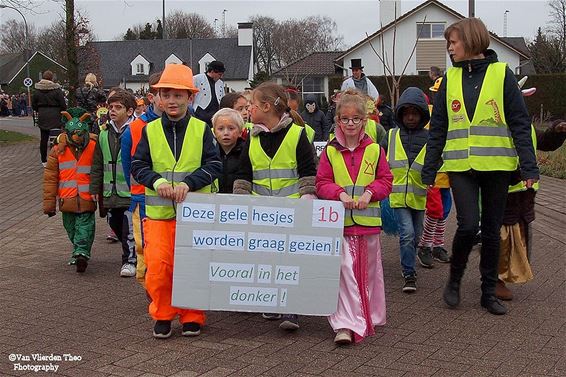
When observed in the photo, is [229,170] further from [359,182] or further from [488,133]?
[488,133]

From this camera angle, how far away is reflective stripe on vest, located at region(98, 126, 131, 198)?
294 inches

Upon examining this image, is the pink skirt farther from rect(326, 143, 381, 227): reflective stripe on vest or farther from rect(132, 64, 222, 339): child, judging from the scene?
rect(132, 64, 222, 339): child

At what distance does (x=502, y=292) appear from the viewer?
6461 millimetres

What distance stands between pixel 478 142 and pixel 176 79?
7.51 feet

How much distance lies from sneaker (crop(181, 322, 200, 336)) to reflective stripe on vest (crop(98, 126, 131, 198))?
2.32 m

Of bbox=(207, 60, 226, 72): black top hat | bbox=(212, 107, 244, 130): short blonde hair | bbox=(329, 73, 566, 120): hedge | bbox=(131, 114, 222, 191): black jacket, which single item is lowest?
bbox=(131, 114, 222, 191): black jacket

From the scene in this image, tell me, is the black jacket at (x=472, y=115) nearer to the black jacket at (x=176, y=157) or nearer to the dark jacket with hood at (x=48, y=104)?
the black jacket at (x=176, y=157)

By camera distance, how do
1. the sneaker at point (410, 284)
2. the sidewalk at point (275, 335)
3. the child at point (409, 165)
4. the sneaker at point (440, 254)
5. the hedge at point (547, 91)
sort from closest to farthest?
the sidewalk at point (275, 335), the sneaker at point (410, 284), the child at point (409, 165), the sneaker at point (440, 254), the hedge at point (547, 91)

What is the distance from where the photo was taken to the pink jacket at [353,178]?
5543mm

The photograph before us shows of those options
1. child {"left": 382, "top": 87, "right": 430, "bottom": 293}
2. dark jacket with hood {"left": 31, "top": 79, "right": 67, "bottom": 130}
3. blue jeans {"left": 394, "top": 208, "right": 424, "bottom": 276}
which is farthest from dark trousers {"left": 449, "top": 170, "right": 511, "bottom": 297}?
dark jacket with hood {"left": 31, "top": 79, "right": 67, "bottom": 130}

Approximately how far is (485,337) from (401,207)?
6.38ft

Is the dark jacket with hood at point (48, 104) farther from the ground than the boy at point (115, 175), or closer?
farther from the ground

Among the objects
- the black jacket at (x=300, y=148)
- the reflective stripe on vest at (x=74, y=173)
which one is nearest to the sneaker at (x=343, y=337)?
the black jacket at (x=300, y=148)

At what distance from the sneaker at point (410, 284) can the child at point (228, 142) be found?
1.75 meters
